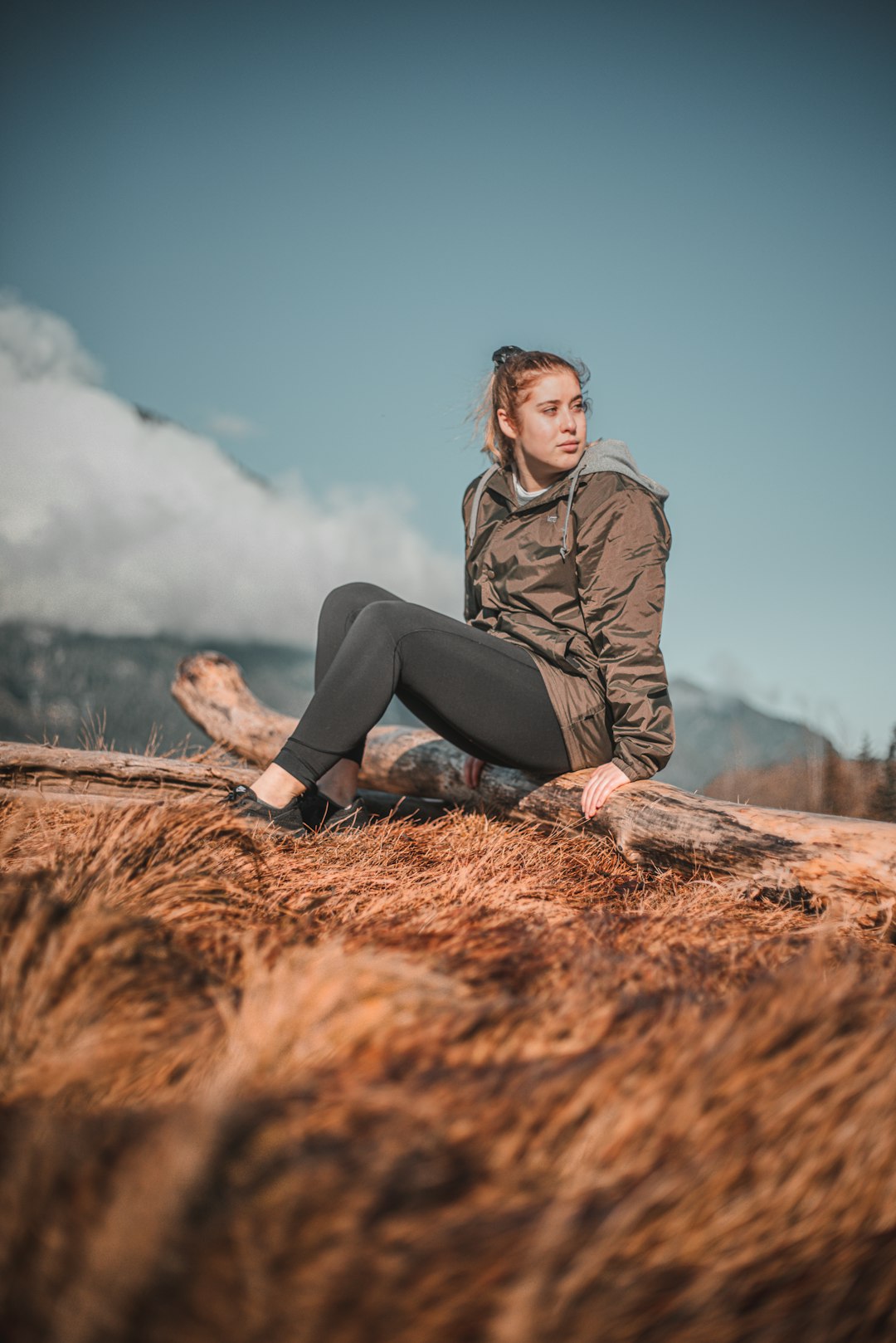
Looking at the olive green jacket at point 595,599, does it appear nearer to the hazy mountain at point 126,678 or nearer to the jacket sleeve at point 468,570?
the jacket sleeve at point 468,570

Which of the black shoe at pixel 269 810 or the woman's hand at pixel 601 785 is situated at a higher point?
the woman's hand at pixel 601 785

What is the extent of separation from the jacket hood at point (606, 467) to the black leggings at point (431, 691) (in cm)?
58

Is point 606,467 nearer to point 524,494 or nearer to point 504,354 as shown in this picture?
point 524,494

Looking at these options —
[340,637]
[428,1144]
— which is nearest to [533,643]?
[340,637]

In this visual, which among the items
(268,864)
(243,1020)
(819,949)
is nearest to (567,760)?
(268,864)

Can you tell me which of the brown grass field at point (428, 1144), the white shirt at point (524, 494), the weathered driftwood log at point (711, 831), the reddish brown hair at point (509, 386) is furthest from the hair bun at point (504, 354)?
the brown grass field at point (428, 1144)

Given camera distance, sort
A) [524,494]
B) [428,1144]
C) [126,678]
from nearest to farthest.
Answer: [428,1144]
[524,494]
[126,678]

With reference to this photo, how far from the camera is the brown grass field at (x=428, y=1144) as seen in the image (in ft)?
2.16

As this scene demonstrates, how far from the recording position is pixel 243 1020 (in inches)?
38.9

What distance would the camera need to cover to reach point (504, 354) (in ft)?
11.5

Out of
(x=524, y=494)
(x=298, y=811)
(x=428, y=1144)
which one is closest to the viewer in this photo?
(x=428, y=1144)

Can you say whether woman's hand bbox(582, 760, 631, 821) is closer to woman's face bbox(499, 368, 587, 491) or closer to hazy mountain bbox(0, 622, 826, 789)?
woman's face bbox(499, 368, 587, 491)

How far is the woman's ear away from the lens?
3.30m

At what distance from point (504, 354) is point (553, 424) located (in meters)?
0.64
